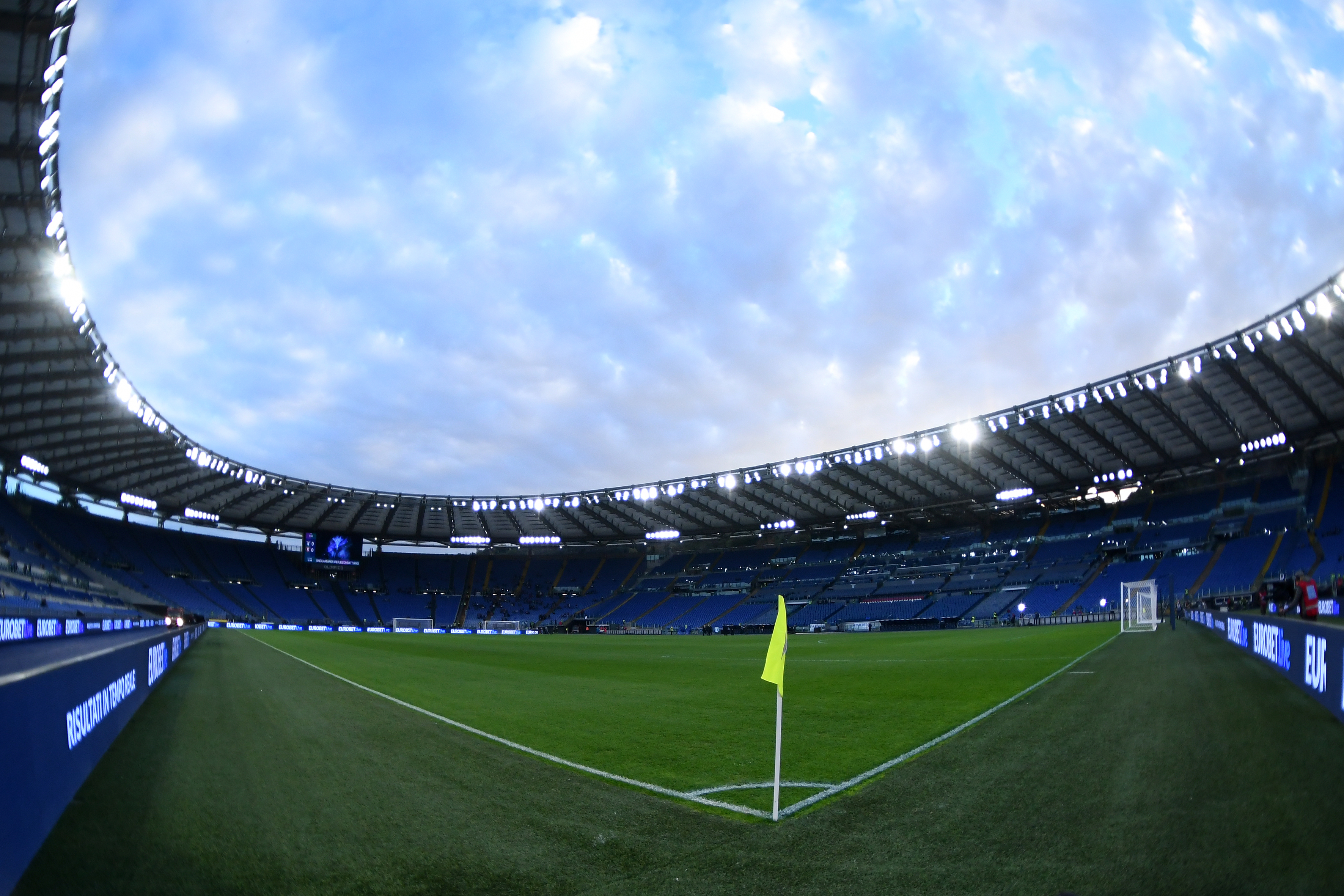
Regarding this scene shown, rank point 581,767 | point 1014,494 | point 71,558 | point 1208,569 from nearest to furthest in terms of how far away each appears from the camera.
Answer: point 581,767, point 1208,569, point 71,558, point 1014,494

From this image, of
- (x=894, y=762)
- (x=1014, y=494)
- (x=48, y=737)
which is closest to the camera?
(x=48, y=737)

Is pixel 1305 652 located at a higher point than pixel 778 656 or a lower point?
lower

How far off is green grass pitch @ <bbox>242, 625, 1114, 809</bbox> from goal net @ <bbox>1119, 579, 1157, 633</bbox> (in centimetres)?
543

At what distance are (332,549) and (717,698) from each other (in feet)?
223

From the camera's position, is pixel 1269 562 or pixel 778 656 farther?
pixel 1269 562

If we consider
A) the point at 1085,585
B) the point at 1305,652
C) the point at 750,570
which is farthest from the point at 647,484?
the point at 1305,652

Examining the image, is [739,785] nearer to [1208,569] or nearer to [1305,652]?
[1305,652]

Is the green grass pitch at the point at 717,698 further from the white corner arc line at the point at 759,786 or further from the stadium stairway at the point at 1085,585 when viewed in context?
the stadium stairway at the point at 1085,585

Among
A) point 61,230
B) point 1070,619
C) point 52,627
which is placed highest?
point 61,230

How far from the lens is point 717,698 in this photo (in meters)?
11.8

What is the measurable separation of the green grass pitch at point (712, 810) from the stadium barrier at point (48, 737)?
208 millimetres

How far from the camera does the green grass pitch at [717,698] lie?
6.71 meters

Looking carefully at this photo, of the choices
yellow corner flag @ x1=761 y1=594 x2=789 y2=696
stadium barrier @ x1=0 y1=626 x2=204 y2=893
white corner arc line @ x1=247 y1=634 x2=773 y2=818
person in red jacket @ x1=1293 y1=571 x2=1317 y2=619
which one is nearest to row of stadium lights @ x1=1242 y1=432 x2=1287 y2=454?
person in red jacket @ x1=1293 y1=571 x2=1317 y2=619

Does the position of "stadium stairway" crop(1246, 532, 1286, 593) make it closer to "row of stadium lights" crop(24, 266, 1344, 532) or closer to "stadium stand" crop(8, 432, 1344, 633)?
"stadium stand" crop(8, 432, 1344, 633)
